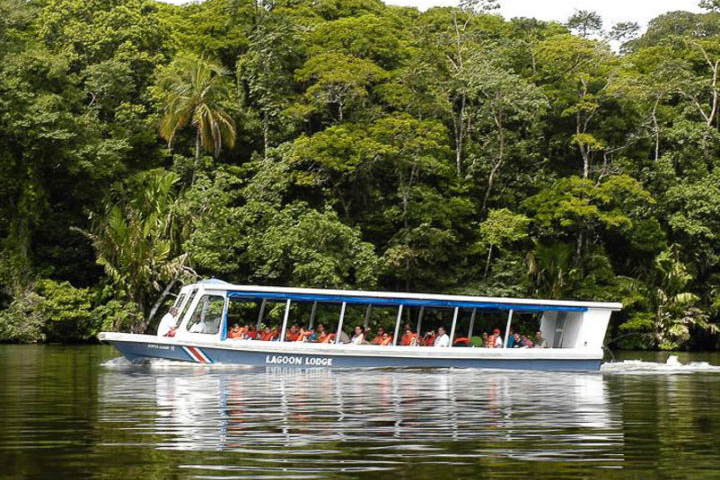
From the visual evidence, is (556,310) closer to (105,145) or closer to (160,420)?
(160,420)

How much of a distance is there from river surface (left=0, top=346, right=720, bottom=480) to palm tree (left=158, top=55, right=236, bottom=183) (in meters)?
21.5

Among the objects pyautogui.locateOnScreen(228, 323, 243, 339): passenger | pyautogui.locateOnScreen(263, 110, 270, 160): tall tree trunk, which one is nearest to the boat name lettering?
pyautogui.locateOnScreen(228, 323, 243, 339): passenger

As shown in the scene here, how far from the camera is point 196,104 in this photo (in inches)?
1841

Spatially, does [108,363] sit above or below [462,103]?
below

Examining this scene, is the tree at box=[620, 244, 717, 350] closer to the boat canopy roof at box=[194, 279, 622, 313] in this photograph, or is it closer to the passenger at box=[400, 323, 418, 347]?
the boat canopy roof at box=[194, 279, 622, 313]

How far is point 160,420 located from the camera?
52.3ft

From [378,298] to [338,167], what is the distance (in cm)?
1703

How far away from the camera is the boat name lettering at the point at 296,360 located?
27109 millimetres

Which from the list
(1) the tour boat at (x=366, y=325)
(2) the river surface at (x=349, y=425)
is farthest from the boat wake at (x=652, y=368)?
(2) the river surface at (x=349, y=425)

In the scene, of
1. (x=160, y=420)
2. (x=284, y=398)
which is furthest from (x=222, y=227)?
(x=160, y=420)

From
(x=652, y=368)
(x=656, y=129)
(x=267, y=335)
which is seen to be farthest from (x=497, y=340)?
(x=656, y=129)

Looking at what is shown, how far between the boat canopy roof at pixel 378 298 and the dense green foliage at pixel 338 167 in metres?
13.7

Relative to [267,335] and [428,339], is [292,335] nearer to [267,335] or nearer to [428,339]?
[267,335]

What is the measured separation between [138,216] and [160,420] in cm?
2941
